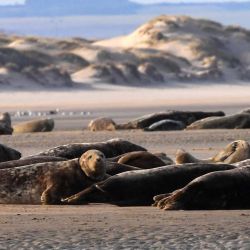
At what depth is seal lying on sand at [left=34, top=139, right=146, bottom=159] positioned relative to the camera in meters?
10.8

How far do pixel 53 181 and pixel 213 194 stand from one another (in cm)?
148

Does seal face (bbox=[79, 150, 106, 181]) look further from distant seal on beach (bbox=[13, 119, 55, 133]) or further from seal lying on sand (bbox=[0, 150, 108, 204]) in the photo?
distant seal on beach (bbox=[13, 119, 55, 133])

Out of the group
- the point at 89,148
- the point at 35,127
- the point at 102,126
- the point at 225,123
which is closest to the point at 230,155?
the point at 89,148

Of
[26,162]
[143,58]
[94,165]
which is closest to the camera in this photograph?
[94,165]

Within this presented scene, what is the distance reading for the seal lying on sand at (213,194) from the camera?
7871 mm

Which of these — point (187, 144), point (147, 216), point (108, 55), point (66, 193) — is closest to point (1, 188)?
point (66, 193)

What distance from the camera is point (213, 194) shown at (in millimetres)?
7918

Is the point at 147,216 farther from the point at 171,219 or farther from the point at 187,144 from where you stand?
the point at 187,144

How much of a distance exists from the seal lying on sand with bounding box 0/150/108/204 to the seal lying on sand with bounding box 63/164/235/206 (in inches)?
8.3

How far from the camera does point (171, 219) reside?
7363mm

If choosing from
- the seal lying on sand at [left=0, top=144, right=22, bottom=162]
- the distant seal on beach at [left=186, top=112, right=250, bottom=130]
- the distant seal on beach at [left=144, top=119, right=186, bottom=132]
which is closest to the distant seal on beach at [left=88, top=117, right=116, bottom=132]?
the distant seal on beach at [left=144, top=119, right=186, bottom=132]

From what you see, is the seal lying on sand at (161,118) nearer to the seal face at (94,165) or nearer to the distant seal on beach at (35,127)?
the distant seal on beach at (35,127)

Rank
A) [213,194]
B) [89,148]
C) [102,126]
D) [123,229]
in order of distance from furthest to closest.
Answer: [102,126]
[89,148]
[213,194]
[123,229]

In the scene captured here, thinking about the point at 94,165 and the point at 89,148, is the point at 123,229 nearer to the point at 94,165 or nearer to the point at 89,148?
the point at 94,165
